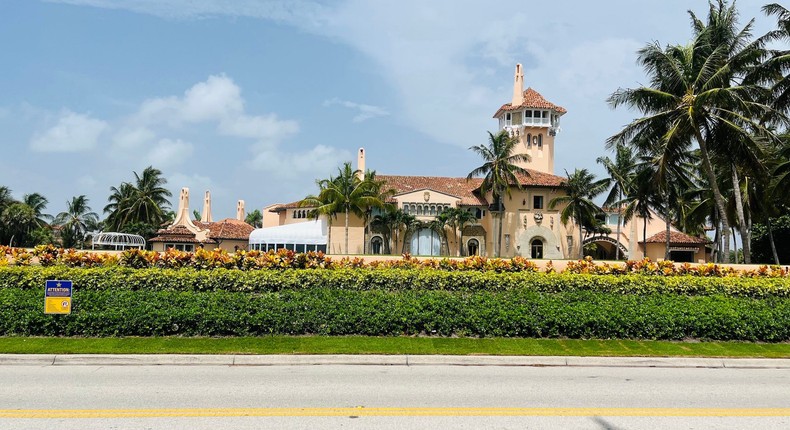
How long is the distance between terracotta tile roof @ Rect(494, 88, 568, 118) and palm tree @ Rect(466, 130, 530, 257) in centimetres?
1056

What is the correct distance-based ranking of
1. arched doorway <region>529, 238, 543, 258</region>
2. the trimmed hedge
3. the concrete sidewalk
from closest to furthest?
the concrete sidewalk, the trimmed hedge, arched doorway <region>529, 238, 543, 258</region>

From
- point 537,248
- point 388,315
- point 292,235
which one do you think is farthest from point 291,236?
point 388,315

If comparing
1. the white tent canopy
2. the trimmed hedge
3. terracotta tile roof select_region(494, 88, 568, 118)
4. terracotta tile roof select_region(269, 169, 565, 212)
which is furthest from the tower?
the trimmed hedge

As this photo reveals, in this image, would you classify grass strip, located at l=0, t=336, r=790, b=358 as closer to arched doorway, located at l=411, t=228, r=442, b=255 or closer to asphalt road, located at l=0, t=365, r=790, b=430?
asphalt road, located at l=0, t=365, r=790, b=430

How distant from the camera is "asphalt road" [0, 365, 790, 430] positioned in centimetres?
717

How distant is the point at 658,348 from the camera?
1234cm

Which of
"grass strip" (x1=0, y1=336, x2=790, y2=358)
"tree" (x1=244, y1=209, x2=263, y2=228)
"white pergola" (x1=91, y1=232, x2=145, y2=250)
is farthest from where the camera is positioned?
"tree" (x1=244, y1=209, x2=263, y2=228)

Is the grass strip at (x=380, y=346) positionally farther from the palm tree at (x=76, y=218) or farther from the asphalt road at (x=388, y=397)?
the palm tree at (x=76, y=218)

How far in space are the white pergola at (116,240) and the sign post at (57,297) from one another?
1499 inches

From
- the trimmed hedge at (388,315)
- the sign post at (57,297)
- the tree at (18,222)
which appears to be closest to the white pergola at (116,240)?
the tree at (18,222)

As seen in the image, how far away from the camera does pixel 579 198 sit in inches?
2004

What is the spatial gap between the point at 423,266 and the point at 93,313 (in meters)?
9.18

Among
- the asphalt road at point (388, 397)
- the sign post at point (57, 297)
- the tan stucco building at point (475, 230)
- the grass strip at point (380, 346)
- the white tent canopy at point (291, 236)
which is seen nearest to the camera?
the asphalt road at point (388, 397)

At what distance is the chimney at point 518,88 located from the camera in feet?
200
